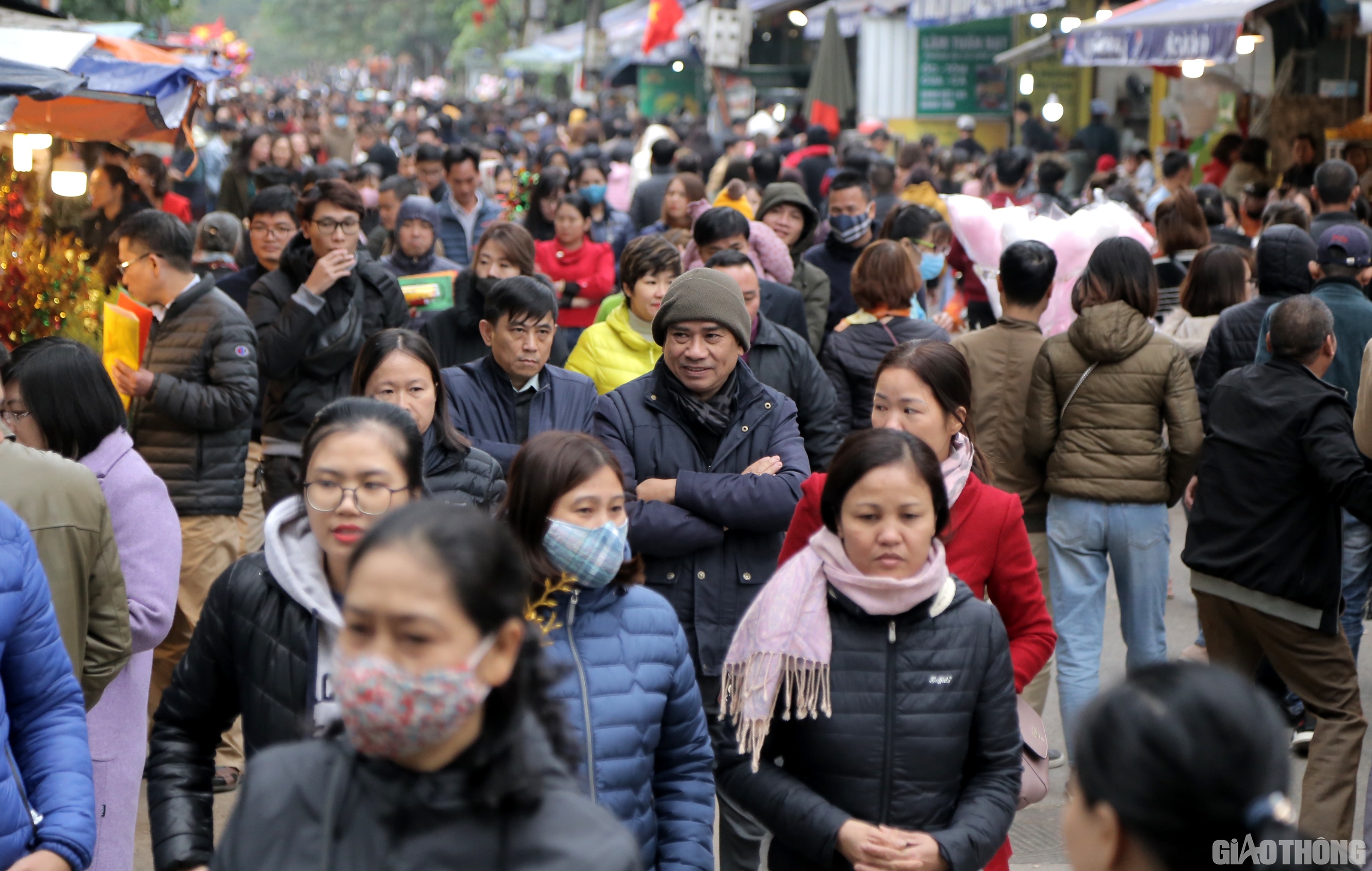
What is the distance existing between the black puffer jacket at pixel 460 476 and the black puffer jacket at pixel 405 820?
2.15m

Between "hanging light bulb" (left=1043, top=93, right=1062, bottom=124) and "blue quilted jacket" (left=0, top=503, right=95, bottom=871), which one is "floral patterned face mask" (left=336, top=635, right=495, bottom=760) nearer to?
"blue quilted jacket" (left=0, top=503, right=95, bottom=871)

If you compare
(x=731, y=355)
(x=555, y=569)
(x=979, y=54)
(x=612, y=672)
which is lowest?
(x=612, y=672)

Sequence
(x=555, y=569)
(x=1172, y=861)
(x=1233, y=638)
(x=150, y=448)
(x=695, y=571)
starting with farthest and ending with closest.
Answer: (x=150, y=448), (x=1233, y=638), (x=695, y=571), (x=555, y=569), (x=1172, y=861)

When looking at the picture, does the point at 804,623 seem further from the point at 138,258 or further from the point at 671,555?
the point at 138,258

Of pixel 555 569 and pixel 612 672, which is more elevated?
pixel 555 569

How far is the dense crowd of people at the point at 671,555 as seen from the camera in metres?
1.82

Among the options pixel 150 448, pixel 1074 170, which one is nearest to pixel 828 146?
pixel 1074 170

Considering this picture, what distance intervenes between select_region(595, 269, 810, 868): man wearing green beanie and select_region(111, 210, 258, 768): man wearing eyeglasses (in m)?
1.89

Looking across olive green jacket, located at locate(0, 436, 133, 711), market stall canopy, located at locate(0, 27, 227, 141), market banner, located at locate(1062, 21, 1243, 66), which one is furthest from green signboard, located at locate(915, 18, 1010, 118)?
olive green jacket, located at locate(0, 436, 133, 711)

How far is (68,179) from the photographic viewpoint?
7754 millimetres

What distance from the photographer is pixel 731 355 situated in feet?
14.3

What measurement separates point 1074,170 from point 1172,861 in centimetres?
1779

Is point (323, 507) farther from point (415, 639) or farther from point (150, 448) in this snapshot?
point (150, 448)

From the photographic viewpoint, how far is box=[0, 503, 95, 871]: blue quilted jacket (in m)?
2.79
